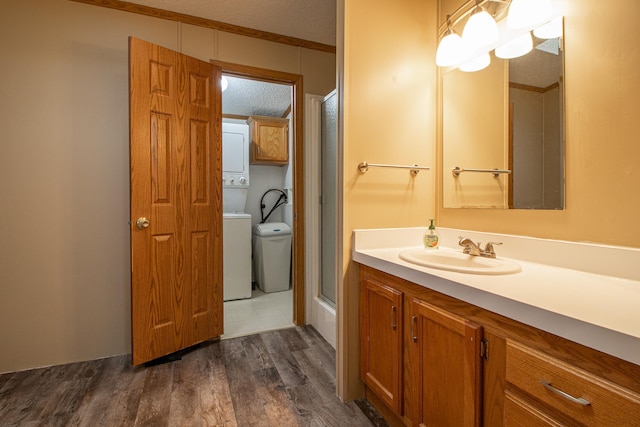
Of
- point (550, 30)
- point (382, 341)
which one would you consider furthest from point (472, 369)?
point (550, 30)

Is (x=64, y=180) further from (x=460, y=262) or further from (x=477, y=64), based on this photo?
(x=477, y=64)

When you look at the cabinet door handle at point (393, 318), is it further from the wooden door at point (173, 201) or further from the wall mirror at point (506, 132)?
the wooden door at point (173, 201)

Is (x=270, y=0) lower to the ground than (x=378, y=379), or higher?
higher

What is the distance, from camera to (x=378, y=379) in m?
1.45

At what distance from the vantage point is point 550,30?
123 cm

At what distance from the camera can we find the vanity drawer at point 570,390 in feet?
2.00

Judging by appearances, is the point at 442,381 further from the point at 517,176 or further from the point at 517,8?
the point at 517,8

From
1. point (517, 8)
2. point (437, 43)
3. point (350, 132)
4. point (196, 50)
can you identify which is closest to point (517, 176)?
point (517, 8)

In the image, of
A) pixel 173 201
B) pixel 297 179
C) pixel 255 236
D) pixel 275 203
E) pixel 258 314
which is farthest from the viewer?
pixel 275 203

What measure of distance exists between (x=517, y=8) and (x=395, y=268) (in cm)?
124

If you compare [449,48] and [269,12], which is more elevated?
[269,12]

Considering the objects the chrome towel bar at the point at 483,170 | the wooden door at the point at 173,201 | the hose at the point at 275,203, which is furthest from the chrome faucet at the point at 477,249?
the hose at the point at 275,203

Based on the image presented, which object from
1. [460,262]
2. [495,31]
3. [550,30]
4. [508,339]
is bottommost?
[508,339]

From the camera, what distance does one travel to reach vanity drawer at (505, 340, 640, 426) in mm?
610
